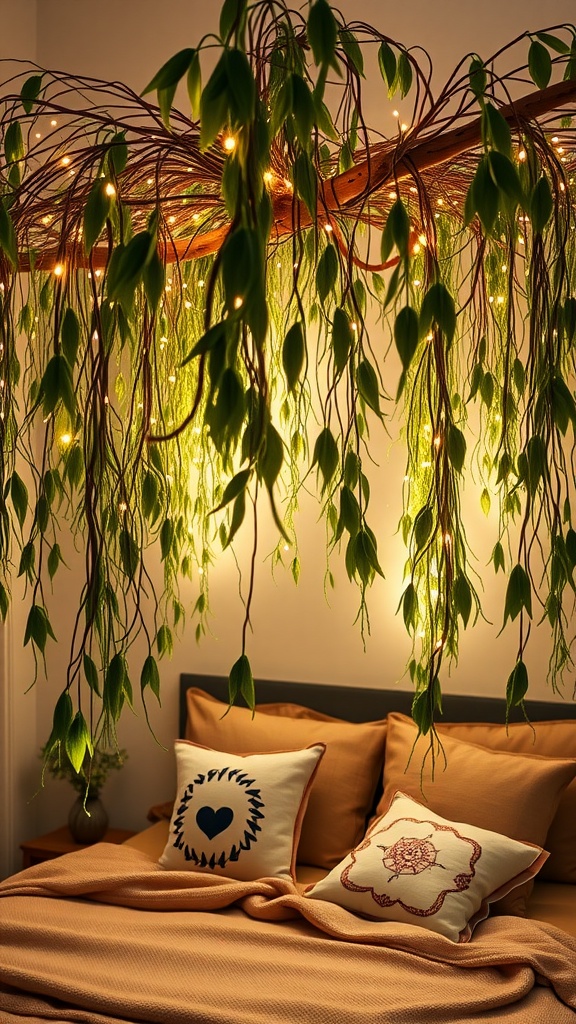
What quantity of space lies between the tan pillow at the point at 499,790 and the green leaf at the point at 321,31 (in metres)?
2.00

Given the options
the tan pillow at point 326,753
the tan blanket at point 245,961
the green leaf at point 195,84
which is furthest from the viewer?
the tan pillow at point 326,753

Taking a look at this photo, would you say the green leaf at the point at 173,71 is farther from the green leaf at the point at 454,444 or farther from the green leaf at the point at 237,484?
the green leaf at the point at 454,444

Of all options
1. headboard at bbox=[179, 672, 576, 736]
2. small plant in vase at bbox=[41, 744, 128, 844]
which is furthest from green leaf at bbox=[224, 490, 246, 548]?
small plant in vase at bbox=[41, 744, 128, 844]

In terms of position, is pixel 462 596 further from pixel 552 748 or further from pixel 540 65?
pixel 552 748

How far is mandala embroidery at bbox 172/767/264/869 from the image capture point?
102 inches

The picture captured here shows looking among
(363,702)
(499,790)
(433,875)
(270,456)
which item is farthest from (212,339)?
(363,702)

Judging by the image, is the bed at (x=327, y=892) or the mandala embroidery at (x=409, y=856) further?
the mandala embroidery at (x=409, y=856)

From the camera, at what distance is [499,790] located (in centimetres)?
256

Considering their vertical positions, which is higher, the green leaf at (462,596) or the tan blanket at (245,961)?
the green leaf at (462,596)

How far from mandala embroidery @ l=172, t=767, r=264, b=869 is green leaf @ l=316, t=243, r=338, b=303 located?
1.83 metres

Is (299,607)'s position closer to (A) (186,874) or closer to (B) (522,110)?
(A) (186,874)

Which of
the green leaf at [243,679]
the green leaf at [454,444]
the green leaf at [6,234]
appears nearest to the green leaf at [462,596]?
the green leaf at [454,444]

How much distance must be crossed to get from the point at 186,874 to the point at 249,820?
0.22 metres

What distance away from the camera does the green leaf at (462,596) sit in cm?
104
